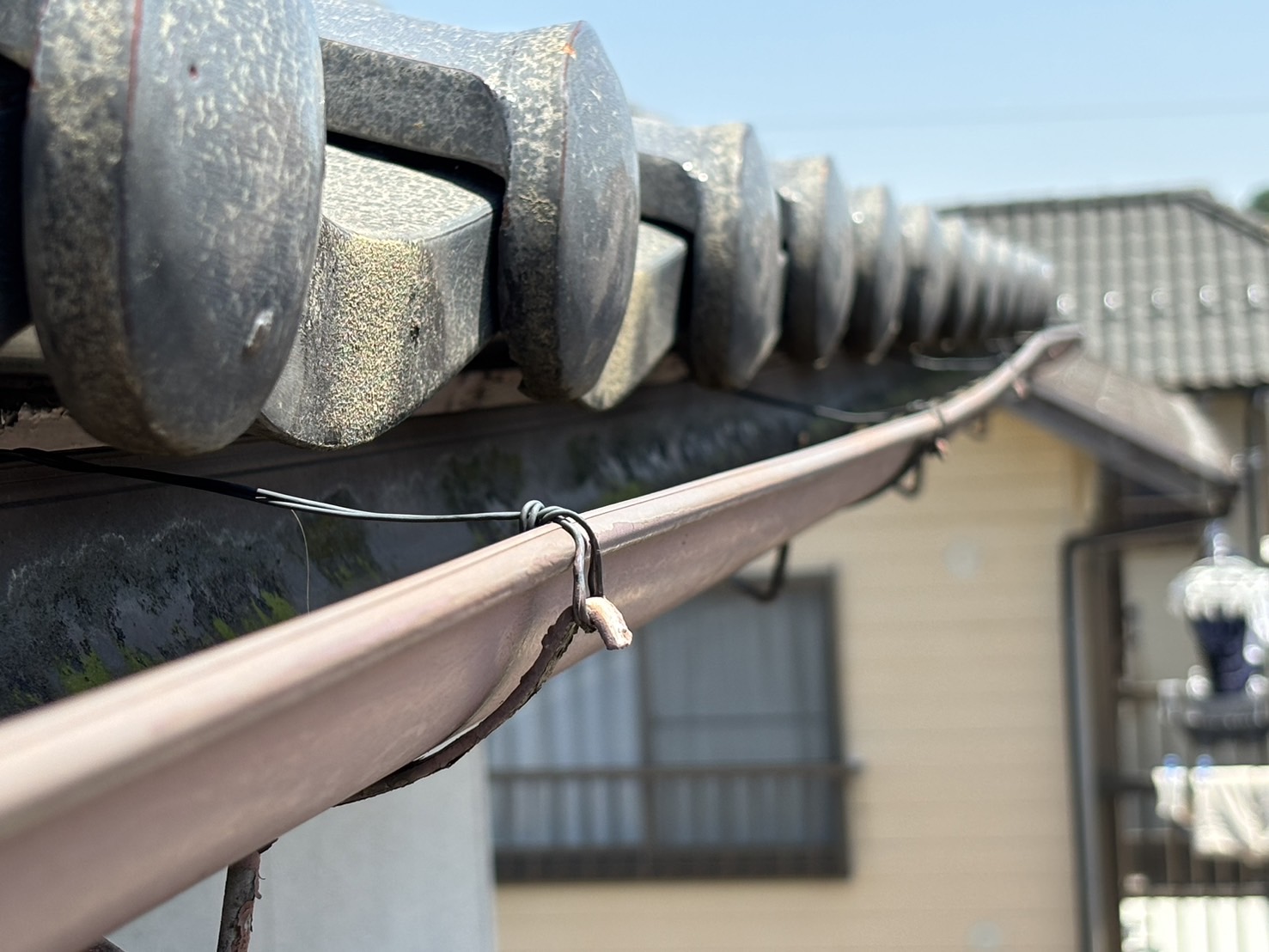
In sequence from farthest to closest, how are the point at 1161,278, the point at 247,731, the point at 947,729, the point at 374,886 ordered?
1. the point at 1161,278
2. the point at 947,729
3. the point at 374,886
4. the point at 247,731

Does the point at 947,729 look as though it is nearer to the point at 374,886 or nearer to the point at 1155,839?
the point at 1155,839

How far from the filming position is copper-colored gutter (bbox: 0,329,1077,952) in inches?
18.7

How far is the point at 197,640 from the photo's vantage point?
95 centimetres

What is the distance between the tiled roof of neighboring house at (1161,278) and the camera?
10000 mm

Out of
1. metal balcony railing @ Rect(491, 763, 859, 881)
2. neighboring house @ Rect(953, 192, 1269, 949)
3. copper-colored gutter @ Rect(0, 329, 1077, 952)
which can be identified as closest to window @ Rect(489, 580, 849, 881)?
metal balcony railing @ Rect(491, 763, 859, 881)

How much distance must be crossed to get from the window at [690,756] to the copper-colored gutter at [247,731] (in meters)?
6.88

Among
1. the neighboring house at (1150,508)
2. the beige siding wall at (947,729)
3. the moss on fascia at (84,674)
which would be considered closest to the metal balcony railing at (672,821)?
the beige siding wall at (947,729)

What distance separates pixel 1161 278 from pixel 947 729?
5.87m

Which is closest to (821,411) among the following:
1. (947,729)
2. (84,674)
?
(84,674)

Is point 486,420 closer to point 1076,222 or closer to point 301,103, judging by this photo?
point 301,103

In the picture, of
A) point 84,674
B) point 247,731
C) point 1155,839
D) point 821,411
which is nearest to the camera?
point 247,731

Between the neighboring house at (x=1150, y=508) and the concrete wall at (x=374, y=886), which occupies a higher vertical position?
the concrete wall at (x=374, y=886)

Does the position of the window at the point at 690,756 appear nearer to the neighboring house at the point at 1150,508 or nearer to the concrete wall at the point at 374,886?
the neighboring house at the point at 1150,508

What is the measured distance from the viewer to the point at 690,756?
799 centimetres
